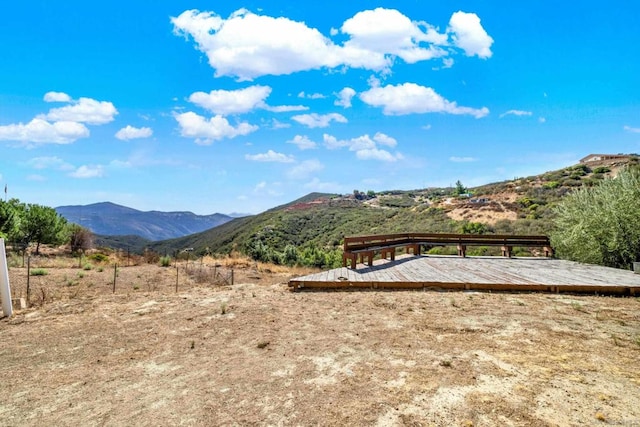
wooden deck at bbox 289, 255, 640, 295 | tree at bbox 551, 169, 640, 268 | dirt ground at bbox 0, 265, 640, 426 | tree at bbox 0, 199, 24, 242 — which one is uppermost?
tree at bbox 0, 199, 24, 242

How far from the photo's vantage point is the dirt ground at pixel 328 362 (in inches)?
143

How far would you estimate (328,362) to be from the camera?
482cm

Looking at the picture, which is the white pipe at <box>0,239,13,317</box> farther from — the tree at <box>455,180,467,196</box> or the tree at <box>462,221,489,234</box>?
the tree at <box>455,180,467,196</box>

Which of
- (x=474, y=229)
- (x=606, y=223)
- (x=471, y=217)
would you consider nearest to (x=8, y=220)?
(x=606, y=223)

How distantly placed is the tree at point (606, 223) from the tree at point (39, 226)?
3215 cm

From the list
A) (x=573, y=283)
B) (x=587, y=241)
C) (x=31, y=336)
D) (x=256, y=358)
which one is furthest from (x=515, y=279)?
(x=31, y=336)

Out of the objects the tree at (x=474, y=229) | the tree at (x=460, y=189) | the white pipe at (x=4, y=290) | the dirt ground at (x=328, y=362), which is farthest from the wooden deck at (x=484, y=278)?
the tree at (x=460, y=189)

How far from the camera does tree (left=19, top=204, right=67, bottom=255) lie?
88.1 ft

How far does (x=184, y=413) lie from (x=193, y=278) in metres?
10.7

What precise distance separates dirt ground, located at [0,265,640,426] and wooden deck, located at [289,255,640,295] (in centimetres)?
59

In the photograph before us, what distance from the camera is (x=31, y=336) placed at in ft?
20.5

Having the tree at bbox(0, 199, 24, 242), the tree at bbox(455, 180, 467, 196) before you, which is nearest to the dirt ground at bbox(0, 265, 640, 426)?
the tree at bbox(0, 199, 24, 242)

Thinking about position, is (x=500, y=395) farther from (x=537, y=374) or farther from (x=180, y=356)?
(x=180, y=356)

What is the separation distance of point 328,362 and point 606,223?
10673 mm
